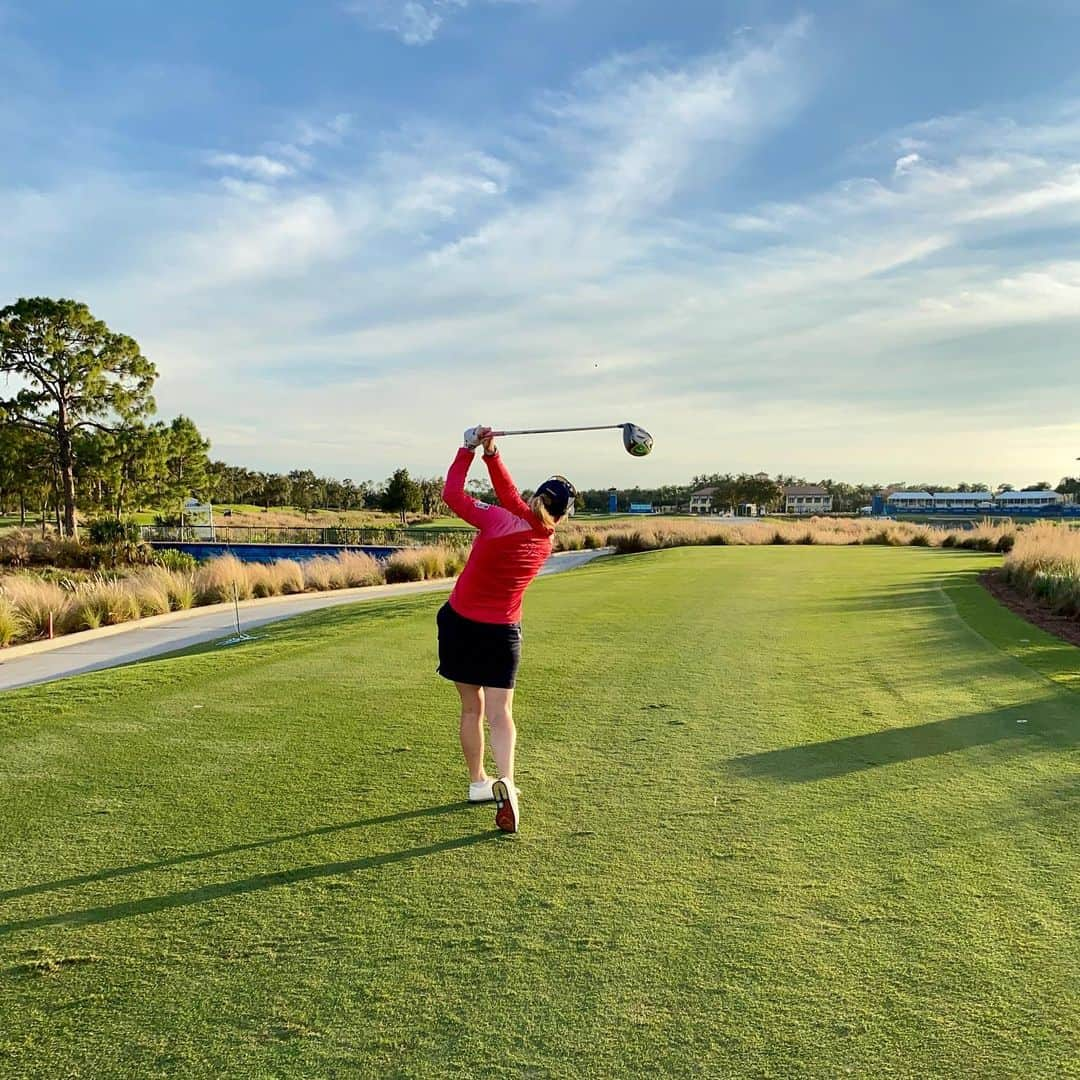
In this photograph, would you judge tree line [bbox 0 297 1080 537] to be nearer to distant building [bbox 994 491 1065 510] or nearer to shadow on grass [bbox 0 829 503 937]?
shadow on grass [bbox 0 829 503 937]

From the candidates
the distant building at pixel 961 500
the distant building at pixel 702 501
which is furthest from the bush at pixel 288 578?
the distant building at pixel 961 500

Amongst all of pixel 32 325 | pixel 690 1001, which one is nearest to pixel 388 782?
pixel 690 1001

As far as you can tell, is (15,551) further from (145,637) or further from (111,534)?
(145,637)

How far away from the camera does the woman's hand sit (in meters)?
4.48

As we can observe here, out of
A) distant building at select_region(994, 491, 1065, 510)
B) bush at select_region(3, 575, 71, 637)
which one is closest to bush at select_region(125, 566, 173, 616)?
bush at select_region(3, 575, 71, 637)

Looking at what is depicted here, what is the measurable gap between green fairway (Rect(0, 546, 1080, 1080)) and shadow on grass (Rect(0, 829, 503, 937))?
0.7 inches

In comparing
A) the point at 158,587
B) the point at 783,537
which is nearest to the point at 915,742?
the point at 158,587

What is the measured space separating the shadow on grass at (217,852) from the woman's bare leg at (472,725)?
23 cm

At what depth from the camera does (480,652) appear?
442cm

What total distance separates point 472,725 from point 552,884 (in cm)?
110

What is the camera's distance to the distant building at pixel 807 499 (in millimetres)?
135250

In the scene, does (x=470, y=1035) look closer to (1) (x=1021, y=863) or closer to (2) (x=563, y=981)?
(2) (x=563, y=981)

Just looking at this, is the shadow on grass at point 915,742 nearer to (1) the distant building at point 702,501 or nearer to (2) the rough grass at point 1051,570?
(2) the rough grass at point 1051,570

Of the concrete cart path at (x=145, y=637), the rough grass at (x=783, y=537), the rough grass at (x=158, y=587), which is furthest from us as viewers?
the rough grass at (x=783, y=537)
